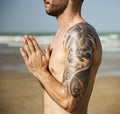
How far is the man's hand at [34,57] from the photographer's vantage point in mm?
1440

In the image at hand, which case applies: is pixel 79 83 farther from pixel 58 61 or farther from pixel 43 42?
pixel 43 42

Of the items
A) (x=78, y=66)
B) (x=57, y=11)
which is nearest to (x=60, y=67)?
(x=78, y=66)

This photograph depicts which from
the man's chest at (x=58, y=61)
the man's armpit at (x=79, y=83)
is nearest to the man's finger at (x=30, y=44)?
the man's chest at (x=58, y=61)

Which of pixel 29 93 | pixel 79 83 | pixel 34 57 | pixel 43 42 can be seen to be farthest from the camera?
pixel 43 42

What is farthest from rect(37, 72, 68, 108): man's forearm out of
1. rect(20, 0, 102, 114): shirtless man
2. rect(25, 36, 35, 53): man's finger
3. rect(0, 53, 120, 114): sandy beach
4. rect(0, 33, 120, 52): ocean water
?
rect(0, 33, 120, 52): ocean water

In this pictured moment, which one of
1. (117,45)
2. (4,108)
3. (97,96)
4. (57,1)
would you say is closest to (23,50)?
(57,1)

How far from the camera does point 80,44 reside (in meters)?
1.34

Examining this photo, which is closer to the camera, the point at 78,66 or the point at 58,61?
the point at 78,66

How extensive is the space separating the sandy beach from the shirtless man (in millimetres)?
3347

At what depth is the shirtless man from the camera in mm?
1342

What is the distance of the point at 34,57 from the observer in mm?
1445

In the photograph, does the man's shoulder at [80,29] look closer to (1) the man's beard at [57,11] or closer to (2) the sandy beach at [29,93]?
(1) the man's beard at [57,11]

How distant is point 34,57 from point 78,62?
202 mm

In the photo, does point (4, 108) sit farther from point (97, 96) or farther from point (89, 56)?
point (89, 56)
